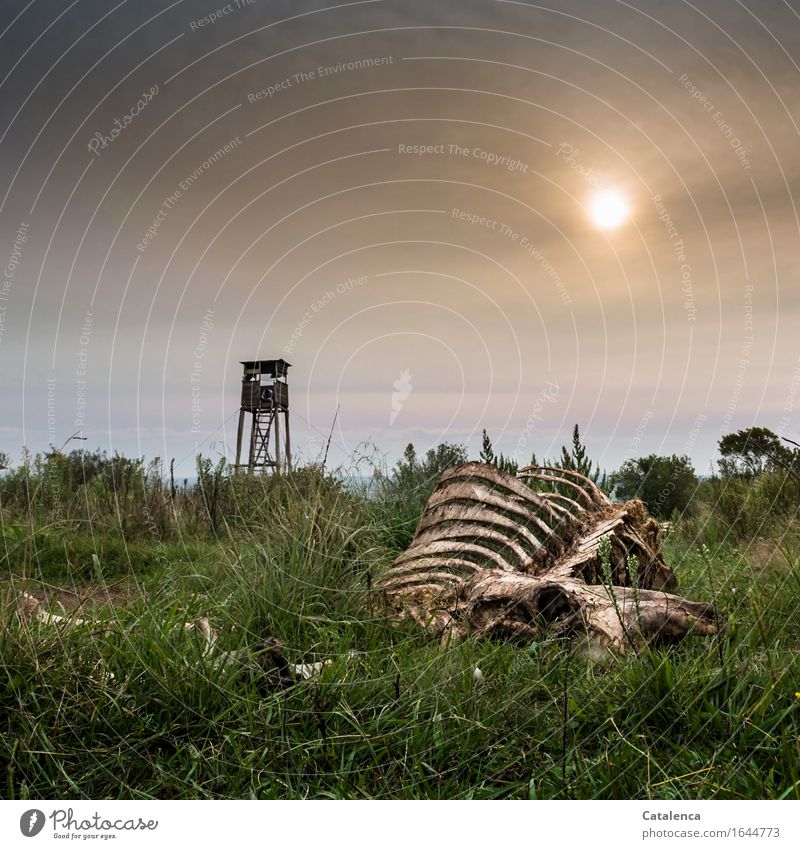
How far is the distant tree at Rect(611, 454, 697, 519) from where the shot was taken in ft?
28.4

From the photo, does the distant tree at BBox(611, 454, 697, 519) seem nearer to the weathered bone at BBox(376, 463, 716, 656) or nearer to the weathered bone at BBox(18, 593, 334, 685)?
the weathered bone at BBox(376, 463, 716, 656)

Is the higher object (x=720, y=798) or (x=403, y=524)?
(x=403, y=524)

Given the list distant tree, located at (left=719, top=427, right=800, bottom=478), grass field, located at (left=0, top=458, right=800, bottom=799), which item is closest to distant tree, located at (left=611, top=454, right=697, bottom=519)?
distant tree, located at (left=719, top=427, right=800, bottom=478)

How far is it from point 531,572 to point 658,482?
4.95 metres

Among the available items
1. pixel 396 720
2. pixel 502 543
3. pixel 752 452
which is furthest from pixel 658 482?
pixel 396 720

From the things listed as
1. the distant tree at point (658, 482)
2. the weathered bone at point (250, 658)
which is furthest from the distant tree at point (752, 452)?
the weathered bone at point (250, 658)

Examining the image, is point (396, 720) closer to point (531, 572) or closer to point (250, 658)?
point (250, 658)

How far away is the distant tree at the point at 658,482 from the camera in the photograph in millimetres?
8656

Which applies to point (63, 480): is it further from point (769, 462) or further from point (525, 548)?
point (769, 462)

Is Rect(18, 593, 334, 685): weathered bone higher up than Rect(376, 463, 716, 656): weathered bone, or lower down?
lower down

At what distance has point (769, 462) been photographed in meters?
7.66

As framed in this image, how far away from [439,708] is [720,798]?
3.80 feet

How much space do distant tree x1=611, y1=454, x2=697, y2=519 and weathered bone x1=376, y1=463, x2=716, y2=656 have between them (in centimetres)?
169
